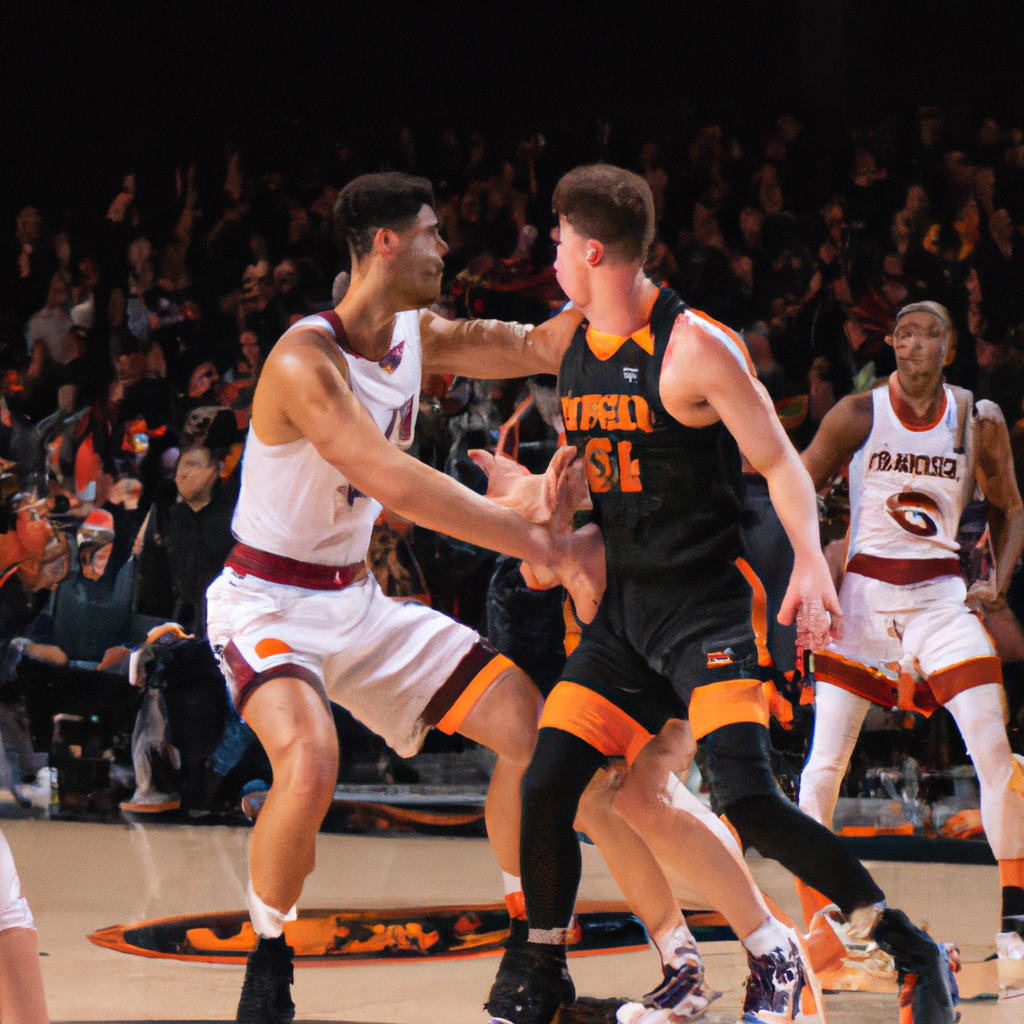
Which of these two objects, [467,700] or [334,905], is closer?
[467,700]

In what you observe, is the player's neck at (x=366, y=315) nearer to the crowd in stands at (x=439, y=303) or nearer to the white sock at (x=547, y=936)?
the white sock at (x=547, y=936)

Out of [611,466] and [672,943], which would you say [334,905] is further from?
[611,466]

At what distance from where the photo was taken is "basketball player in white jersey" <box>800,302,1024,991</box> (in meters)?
3.91

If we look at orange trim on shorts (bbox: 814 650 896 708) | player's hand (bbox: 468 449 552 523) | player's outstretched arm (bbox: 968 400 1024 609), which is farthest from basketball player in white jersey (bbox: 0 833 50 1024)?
player's outstretched arm (bbox: 968 400 1024 609)

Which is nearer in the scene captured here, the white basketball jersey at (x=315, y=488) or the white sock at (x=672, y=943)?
the white sock at (x=672, y=943)

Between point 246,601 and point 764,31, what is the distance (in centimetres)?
592

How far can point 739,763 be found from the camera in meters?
2.83

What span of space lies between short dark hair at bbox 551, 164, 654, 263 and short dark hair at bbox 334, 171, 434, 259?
38 cm

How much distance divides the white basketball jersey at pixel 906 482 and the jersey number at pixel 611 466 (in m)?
1.48

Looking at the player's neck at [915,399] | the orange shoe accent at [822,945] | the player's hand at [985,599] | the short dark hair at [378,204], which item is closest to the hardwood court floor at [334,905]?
the orange shoe accent at [822,945]

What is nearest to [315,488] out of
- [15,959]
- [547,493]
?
[547,493]

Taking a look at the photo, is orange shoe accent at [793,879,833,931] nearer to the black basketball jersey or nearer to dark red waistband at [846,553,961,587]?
dark red waistband at [846,553,961,587]

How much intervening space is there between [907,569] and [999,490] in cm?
53

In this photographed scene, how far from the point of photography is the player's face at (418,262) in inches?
129
